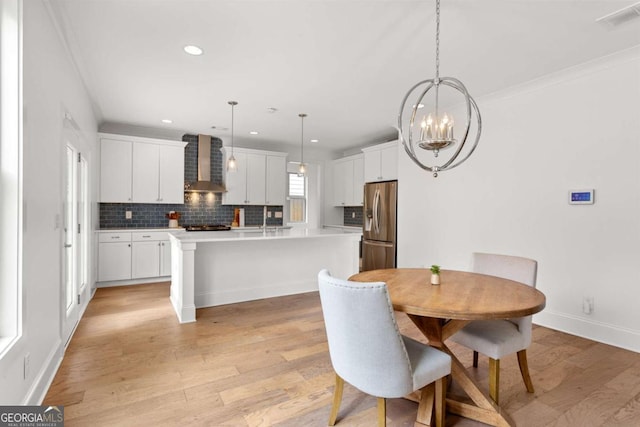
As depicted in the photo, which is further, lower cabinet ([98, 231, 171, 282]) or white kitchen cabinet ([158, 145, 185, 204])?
white kitchen cabinet ([158, 145, 185, 204])

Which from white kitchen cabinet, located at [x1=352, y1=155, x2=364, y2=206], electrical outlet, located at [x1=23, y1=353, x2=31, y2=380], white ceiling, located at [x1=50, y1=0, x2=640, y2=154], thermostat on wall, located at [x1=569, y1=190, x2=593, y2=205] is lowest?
electrical outlet, located at [x1=23, y1=353, x2=31, y2=380]

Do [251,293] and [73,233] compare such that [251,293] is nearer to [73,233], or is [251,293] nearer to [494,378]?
[73,233]

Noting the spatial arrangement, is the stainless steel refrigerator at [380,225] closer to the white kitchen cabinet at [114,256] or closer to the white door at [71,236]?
the white kitchen cabinet at [114,256]

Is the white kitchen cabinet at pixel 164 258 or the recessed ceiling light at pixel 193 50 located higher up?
the recessed ceiling light at pixel 193 50

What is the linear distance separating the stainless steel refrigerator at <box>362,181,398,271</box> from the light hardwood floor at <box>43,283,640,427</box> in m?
2.12

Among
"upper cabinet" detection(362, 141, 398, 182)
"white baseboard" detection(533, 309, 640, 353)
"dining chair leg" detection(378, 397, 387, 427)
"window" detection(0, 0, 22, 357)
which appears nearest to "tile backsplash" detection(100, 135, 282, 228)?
"upper cabinet" detection(362, 141, 398, 182)

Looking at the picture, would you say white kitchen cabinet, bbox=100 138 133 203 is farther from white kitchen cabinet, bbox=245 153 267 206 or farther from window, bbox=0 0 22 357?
window, bbox=0 0 22 357

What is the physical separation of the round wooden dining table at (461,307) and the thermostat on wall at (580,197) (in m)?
1.76

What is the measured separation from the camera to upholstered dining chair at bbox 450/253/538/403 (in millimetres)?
1874

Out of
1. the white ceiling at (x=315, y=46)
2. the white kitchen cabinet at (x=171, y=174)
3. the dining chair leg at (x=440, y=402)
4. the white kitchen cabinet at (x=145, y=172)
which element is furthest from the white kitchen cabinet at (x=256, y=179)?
the dining chair leg at (x=440, y=402)

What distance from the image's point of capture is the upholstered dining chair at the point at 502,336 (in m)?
1.87

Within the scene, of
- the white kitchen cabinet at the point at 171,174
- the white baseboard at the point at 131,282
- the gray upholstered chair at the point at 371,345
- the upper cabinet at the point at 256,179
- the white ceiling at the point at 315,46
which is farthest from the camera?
the upper cabinet at the point at 256,179

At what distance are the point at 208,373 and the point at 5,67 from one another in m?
2.17

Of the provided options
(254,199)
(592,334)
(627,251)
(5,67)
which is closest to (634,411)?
(592,334)
